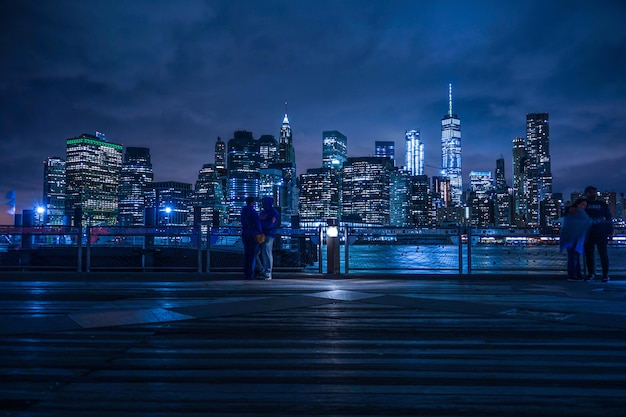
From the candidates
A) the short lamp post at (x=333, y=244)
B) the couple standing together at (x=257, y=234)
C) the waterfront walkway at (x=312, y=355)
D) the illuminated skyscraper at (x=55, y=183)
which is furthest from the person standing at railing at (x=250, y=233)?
the illuminated skyscraper at (x=55, y=183)

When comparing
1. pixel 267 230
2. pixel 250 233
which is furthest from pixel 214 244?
pixel 250 233

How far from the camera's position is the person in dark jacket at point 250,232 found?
12.0 m

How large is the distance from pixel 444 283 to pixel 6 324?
330 inches

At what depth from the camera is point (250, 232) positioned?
1204 centimetres

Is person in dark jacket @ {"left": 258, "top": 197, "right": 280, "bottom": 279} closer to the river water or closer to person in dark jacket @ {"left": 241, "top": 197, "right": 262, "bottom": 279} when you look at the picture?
person in dark jacket @ {"left": 241, "top": 197, "right": 262, "bottom": 279}

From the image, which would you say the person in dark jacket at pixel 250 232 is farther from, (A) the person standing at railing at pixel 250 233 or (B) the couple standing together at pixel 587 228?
(B) the couple standing together at pixel 587 228

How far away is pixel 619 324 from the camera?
5949 millimetres

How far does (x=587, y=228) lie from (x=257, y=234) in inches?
281

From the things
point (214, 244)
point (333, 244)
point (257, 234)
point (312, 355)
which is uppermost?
point (257, 234)

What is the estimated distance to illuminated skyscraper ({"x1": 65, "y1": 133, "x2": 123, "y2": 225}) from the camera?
139250 mm

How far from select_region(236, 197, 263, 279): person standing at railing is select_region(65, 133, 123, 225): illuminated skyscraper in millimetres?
131897

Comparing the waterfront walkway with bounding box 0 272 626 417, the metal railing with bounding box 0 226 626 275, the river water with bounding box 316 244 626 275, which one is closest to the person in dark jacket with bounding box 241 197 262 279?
the metal railing with bounding box 0 226 626 275

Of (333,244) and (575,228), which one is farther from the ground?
(575,228)

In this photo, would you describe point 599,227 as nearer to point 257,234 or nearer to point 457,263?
point 257,234
